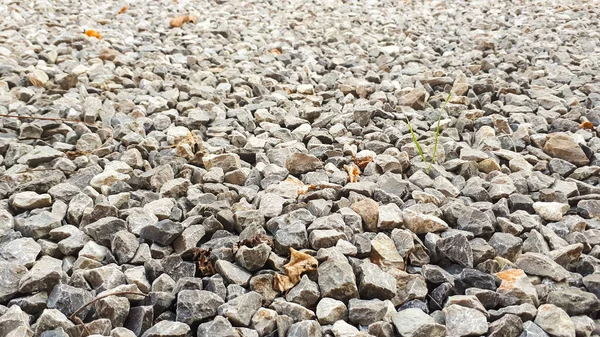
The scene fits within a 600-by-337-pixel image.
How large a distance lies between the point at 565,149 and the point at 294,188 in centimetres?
114

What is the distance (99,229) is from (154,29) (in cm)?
270

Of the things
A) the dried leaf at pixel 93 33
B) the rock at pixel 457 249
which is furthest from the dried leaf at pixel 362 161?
the dried leaf at pixel 93 33

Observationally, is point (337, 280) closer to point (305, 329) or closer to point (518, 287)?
point (305, 329)

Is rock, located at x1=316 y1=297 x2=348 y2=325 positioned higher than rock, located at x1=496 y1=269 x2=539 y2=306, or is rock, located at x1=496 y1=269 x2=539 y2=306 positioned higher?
rock, located at x1=496 y1=269 x2=539 y2=306

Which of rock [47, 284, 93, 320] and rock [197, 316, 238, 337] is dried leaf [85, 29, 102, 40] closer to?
rock [47, 284, 93, 320]

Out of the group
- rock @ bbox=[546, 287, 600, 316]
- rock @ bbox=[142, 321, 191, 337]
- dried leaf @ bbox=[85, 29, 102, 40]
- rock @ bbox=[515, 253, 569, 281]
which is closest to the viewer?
rock @ bbox=[142, 321, 191, 337]

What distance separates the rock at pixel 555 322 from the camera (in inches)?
49.6

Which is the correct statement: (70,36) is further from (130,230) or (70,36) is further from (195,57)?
(130,230)

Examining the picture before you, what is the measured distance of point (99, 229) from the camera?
5.16ft

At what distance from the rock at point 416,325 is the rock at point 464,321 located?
0.03 metres

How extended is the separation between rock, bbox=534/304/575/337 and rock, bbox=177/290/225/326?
79cm

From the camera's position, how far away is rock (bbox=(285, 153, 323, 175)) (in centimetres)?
203

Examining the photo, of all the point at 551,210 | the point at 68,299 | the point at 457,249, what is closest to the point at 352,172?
the point at 457,249

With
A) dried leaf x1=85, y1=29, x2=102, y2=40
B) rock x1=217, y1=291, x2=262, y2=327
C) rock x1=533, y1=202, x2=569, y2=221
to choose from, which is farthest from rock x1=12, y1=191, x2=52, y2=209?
dried leaf x1=85, y1=29, x2=102, y2=40
